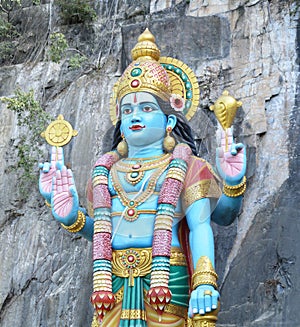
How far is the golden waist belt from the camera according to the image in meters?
5.05

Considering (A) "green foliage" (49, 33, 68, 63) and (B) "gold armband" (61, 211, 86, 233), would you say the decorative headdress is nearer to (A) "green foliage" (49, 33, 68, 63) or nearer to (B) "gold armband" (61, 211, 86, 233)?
(B) "gold armband" (61, 211, 86, 233)

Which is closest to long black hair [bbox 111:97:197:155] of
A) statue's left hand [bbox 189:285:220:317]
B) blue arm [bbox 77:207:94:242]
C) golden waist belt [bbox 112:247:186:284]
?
blue arm [bbox 77:207:94:242]

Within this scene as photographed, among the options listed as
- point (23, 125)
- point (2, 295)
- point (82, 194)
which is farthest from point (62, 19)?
point (2, 295)

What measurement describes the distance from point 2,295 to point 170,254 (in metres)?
2.84

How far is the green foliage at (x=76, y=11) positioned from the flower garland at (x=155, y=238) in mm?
3785

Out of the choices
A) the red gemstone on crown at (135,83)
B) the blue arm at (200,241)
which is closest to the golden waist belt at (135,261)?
the blue arm at (200,241)

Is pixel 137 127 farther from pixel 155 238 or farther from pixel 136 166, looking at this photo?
pixel 155 238

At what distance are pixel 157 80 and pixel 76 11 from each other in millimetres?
3535

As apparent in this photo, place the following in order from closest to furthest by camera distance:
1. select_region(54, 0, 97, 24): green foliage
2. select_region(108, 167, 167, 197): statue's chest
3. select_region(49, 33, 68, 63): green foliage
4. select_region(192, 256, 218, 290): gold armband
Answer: select_region(192, 256, 218, 290): gold armband < select_region(108, 167, 167, 197): statue's chest < select_region(49, 33, 68, 63): green foliage < select_region(54, 0, 97, 24): green foliage

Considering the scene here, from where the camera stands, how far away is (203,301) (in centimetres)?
475

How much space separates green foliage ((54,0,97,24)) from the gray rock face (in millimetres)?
107

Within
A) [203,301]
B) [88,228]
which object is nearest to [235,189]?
[203,301]

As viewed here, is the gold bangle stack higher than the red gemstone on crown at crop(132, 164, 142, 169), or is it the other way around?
the red gemstone on crown at crop(132, 164, 142, 169)

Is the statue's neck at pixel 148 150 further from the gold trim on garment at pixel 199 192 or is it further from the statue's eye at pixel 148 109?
the gold trim on garment at pixel 199 192
